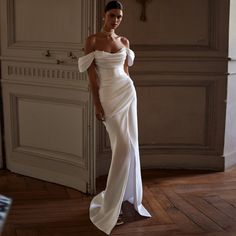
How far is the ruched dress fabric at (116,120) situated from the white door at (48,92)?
0.47 metres

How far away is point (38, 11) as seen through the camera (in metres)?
2.98

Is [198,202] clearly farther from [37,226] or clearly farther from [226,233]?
[37,226]

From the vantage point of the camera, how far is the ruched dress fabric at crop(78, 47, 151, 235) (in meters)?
2.30

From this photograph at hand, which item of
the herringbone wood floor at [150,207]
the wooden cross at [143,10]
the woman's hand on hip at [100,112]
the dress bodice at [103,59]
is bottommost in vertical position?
the herringbone wood floor at [150,207]

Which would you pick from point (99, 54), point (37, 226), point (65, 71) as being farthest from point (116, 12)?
point (37, 226)

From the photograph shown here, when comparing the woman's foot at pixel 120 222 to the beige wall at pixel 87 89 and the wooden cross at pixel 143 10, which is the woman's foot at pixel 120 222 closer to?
the beige wall at pixel 87 89

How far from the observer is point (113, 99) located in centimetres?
231

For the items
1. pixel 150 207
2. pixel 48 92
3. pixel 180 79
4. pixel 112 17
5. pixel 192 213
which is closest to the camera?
pixel 112 17

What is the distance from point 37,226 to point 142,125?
4.32 ft

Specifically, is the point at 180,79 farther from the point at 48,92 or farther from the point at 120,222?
the point at 120,222

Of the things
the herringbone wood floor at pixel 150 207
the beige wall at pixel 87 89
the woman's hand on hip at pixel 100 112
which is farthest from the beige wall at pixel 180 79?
the woman's hand on hip at pixel 100 112

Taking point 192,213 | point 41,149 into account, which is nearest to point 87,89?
point 41,149

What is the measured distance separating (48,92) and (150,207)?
1034 mm

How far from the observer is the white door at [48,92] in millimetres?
2842
